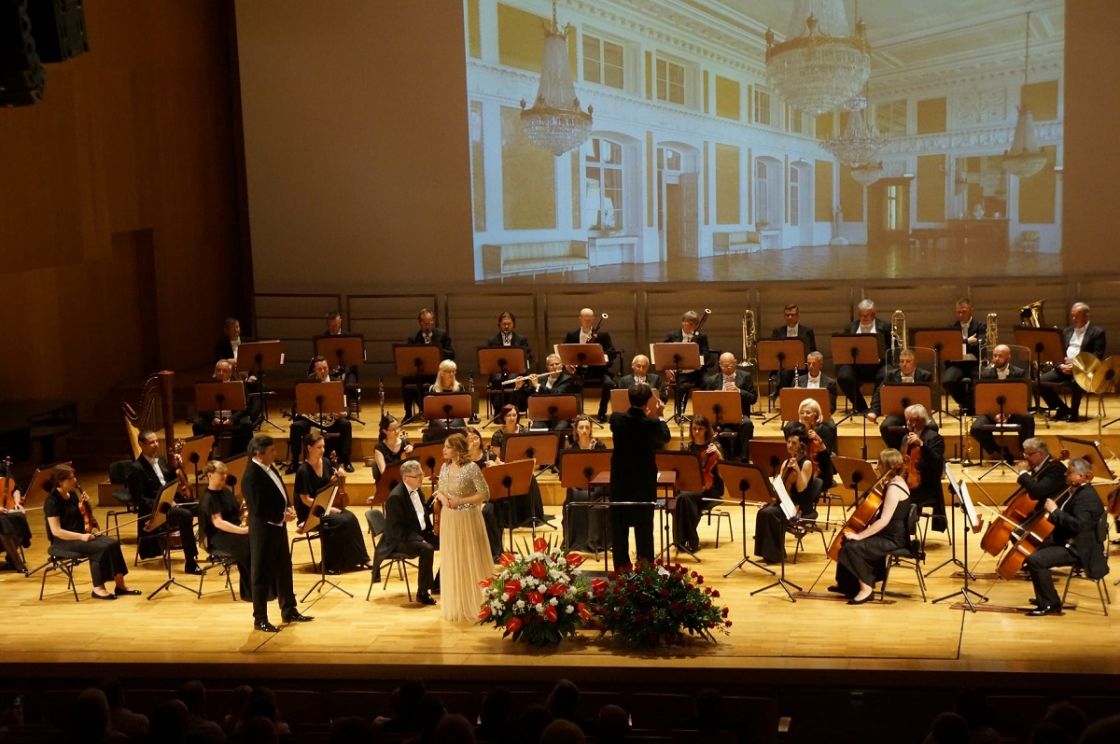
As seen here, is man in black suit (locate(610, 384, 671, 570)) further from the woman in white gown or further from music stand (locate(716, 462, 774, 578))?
the woman in white gown

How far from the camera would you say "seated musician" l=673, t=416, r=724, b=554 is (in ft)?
30.6

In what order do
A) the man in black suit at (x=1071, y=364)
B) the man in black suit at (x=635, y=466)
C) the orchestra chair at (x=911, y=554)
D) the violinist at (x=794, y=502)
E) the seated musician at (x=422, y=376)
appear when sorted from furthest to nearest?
the seated musician at (x=422, y=376), the man in black suit at (x=1071, y=364), the violinist at (x=794, y=502), the orchestra chair at (x=911, y=554), the man in black suit at (x=635, y=466)

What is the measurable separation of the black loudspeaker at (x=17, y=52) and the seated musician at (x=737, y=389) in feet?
20.2

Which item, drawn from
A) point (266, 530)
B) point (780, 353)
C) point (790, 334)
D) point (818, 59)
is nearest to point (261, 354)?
point (266, 530)

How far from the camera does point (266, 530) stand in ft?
26.1

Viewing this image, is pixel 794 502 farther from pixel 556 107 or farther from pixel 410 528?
pixel 556 107

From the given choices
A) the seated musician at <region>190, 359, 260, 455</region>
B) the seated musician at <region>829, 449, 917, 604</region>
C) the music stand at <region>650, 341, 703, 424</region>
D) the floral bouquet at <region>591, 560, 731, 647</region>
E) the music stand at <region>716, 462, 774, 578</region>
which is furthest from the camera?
the seated musician at <region>190, 359, 260, 455</region>

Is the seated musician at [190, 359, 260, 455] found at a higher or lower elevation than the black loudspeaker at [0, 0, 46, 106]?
lower

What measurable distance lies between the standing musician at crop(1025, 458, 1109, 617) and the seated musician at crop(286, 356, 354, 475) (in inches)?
237

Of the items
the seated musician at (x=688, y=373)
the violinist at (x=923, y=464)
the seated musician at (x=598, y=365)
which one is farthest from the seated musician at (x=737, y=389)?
the violinist at (x=923, y=464)

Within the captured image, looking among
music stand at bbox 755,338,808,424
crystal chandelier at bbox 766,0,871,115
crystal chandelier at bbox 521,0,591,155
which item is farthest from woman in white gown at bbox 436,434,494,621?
crystal chandelier at bbox 766,0,871,115

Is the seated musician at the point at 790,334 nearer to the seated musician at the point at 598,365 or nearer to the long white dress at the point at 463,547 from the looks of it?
the seated musician at the point at 598,365

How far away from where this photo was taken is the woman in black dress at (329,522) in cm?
931

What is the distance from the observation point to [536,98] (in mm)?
14234
